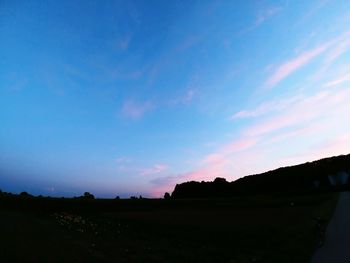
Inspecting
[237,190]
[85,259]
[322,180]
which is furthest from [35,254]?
[322,180]

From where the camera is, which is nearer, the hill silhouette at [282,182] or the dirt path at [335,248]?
the dirt path at [335,248]

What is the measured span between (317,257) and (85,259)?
481 inches

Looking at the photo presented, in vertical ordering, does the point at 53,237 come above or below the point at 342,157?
below

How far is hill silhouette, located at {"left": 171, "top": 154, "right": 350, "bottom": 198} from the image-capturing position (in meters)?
138

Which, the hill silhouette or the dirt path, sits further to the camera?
the hill silhouette

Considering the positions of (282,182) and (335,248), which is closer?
(335,248)

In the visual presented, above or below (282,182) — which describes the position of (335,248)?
below

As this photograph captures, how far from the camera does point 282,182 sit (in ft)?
511

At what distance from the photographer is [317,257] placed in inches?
688

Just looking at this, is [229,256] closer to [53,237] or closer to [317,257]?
[317,257]

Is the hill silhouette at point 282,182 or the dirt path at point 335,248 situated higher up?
the hill silhouette at point 282,182

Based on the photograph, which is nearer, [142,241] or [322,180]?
[142,241]

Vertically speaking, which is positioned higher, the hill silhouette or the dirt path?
the hill silhouette

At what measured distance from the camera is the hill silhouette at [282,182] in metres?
138
